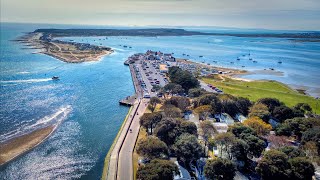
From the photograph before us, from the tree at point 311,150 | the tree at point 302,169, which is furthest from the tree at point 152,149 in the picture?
the tree at point 311,150

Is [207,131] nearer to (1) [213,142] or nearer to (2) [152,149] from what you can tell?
(1) [213,142]

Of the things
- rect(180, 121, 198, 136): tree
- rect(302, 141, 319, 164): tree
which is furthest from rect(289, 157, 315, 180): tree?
rect(180, 121, 198, 136): tree

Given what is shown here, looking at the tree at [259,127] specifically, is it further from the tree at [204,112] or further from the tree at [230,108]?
the tree at [230,108]

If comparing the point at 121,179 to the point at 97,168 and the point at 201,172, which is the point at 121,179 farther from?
the point at 201,172

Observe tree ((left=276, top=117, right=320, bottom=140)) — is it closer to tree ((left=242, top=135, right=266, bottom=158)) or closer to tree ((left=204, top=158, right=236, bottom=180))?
tree ((left=242, top=135, right=266, bottom=158))

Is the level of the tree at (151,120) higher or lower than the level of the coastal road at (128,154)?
higher

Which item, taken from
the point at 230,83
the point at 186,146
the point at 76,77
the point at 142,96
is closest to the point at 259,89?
the point at 230,83
